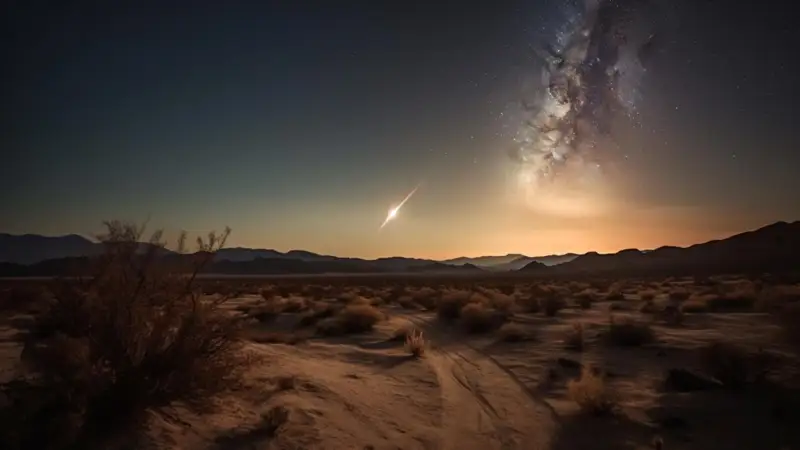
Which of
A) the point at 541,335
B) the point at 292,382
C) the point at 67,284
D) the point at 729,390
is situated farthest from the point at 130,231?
the point at 541,335

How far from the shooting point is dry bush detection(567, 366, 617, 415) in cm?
941

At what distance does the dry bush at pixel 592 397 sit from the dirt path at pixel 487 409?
63 cm

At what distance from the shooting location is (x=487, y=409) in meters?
9.97

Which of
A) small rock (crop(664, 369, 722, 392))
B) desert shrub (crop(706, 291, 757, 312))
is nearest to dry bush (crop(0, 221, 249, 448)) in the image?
small rock (crop(664, 369, 722, 392))

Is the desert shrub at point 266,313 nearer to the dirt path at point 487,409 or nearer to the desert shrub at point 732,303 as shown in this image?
the dirt path at point 487,409

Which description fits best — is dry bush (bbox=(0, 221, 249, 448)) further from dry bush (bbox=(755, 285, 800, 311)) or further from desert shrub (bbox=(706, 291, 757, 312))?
desert shrub (bbox=(706, 291, 757, 312))

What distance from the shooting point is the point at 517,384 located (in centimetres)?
1198

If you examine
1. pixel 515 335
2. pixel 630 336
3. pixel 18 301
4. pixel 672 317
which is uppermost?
pixel 18 301

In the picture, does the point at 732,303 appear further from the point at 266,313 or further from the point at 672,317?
the point at 266,313

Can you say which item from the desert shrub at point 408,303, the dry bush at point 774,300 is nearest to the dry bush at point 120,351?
the dry bush at point 774,300

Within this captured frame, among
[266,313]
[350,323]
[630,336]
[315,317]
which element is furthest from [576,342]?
[266,313]

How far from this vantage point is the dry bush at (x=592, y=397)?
941cm

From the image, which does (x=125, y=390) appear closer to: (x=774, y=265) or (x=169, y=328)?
(x=169, y=328)

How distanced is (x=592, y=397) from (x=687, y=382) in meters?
2.85
